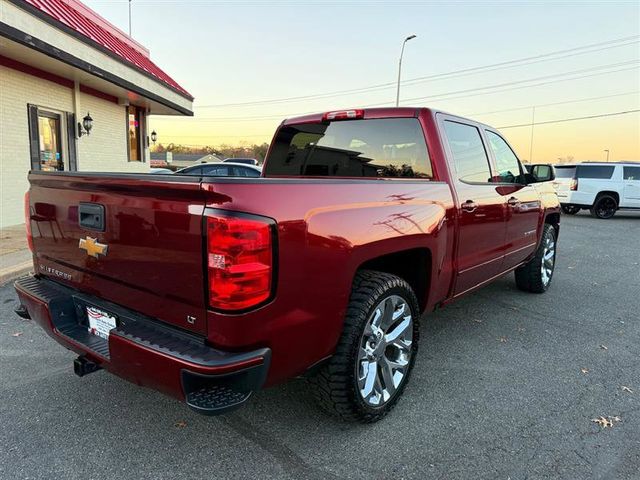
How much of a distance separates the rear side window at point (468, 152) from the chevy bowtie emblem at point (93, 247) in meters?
2.54

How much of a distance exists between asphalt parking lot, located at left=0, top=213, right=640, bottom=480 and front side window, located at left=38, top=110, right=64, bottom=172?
7.35m

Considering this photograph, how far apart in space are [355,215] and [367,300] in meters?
0.49

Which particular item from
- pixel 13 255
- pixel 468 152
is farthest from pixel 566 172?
pixel 13 255

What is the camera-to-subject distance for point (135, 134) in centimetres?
1467

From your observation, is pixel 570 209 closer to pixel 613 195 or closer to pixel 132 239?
pixel 613 195

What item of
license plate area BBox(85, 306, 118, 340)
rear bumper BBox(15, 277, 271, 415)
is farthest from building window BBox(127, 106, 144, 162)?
rear bumper BBox(15, 277, 271, 415)

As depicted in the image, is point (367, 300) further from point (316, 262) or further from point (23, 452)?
point (23, 452)

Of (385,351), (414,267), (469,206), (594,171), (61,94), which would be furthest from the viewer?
(594,171)

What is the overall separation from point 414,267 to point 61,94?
34.1ft

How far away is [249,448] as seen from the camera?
245 centimetres

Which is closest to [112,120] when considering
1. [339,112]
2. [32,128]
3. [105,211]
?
[32,128]

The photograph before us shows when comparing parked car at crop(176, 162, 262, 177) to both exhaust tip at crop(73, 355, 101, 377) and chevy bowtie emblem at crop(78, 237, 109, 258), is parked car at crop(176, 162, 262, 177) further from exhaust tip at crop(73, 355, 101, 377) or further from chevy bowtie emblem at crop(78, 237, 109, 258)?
exhaust tip at crop(73, 355, 101, 377)

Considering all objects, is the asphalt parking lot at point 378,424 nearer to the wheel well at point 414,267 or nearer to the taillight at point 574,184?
the wheel well at point 414,267

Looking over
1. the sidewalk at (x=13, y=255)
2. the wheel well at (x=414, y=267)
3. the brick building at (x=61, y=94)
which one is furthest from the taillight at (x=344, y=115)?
the brick building at (x=61, y=94)
